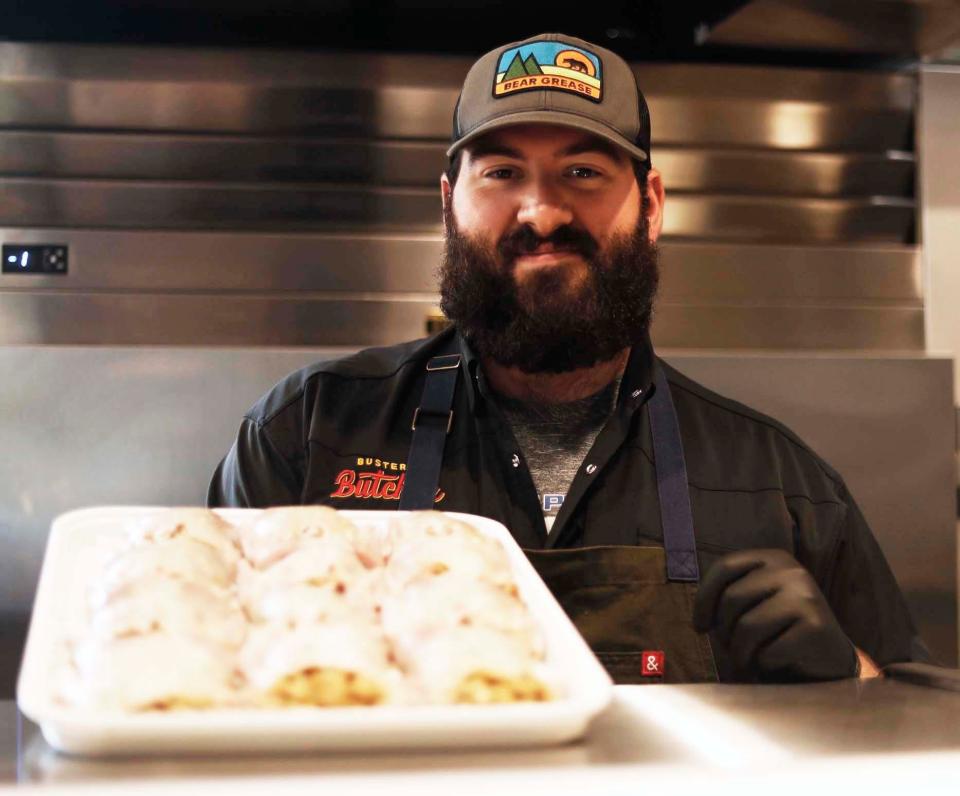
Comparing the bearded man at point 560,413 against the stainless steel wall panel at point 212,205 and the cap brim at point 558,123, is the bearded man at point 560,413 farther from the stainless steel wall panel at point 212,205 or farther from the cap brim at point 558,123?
the stainless steel wall panel at point 212,205

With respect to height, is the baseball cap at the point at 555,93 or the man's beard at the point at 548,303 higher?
the baseball cap at the point at 555,93

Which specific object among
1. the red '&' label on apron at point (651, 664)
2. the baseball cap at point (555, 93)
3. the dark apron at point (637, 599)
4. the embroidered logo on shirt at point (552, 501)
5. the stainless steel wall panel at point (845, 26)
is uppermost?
the stainless steel wall panel at point (845, 26)

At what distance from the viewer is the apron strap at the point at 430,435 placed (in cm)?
155

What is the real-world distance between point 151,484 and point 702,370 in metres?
1.20

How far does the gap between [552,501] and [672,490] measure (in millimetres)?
181

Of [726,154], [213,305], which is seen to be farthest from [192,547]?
[726,154]

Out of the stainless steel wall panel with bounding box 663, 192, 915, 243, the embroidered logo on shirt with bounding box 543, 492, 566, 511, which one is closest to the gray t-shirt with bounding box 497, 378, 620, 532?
the embroidered logo on shirt with bounding box 543, 492, 566, 511

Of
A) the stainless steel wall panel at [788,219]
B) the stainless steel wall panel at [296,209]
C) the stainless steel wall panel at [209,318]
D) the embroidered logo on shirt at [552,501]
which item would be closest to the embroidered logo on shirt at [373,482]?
the embroidered logo on shirt at [552,501]

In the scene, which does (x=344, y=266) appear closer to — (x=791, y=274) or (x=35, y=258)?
(x=35, y=258)

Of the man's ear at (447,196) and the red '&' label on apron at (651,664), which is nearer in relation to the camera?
the red '&' label on apron at (651,664)

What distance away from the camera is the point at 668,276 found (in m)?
2.93


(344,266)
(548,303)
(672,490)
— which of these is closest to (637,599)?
(672,490)

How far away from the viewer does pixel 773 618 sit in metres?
0.94

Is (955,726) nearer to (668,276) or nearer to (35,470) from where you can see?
(35,470)
